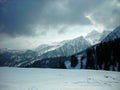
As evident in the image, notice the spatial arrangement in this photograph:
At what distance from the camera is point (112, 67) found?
14112cm

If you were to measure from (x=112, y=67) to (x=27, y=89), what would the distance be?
12000cm

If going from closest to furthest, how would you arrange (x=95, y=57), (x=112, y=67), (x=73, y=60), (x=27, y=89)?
(x=27, y=89)
(x=112, y=67)
(x=95, y=57)
(x=73, y=60)

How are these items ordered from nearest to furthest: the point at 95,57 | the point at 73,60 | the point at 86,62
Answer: the point at 95,57 < the point at 86,62 < the point at 73,60

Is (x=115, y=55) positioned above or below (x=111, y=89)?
above

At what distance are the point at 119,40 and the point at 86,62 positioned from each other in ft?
138

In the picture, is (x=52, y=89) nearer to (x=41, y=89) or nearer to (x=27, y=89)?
(x=41, y=89)

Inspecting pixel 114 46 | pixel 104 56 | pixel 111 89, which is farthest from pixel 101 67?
pixel 111 89

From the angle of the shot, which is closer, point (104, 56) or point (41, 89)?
point (41, 89)

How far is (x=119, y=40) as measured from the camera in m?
145

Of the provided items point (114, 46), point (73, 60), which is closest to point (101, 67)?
point (114, 46)

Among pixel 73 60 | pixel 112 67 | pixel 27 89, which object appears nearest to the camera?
pixel 27 89

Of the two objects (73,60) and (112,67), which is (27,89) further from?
(73,60)

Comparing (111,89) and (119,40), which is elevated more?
(119,40)

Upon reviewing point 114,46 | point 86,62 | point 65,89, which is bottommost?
point 65,89
